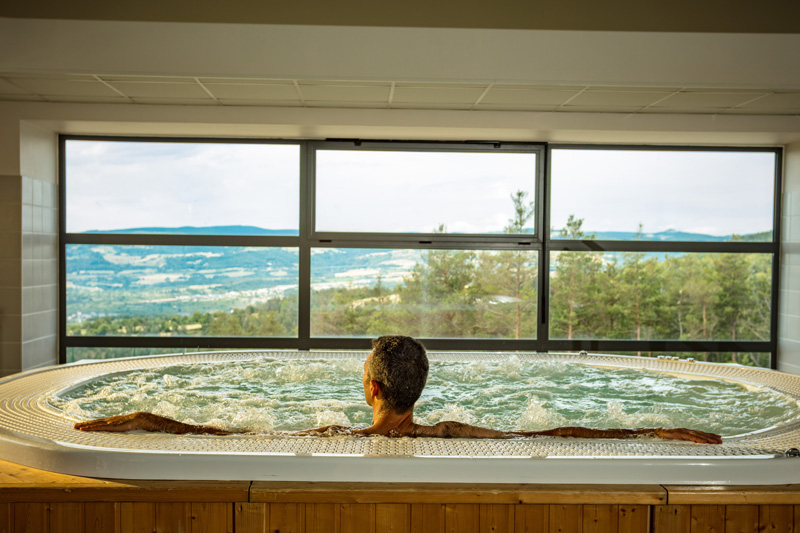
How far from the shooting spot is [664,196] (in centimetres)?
447

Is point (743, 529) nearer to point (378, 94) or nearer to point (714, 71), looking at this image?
point (714, 71)

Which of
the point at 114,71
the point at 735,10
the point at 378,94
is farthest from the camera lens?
the point at 378,94

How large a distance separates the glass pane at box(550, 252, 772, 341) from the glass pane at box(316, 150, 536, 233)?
0.57 m

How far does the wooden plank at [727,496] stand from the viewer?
130 cm

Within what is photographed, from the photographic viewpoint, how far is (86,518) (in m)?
1.29

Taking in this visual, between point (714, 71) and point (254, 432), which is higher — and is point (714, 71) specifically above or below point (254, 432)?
above

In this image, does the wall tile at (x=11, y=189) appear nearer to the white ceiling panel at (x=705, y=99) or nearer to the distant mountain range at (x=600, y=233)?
the distant mountain range at (x=600, y=233)

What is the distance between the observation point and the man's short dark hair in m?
1.64

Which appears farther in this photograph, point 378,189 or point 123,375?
point 378,189

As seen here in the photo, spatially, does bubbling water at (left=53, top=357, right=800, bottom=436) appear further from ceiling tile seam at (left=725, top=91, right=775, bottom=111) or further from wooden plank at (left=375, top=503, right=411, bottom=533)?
ceiling tile seam at (left=725, top=91, right=775, bottom=111)

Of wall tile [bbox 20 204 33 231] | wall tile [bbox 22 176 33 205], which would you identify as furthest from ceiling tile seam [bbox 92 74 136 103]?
wall tile [bbox 20 204 33 231]

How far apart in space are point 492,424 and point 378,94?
7.04 ft

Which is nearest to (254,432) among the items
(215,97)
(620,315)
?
(215,97)

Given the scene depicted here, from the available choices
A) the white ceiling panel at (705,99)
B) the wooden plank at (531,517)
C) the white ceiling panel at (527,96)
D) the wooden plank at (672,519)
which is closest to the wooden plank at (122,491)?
the wooden plank at (531,517)
